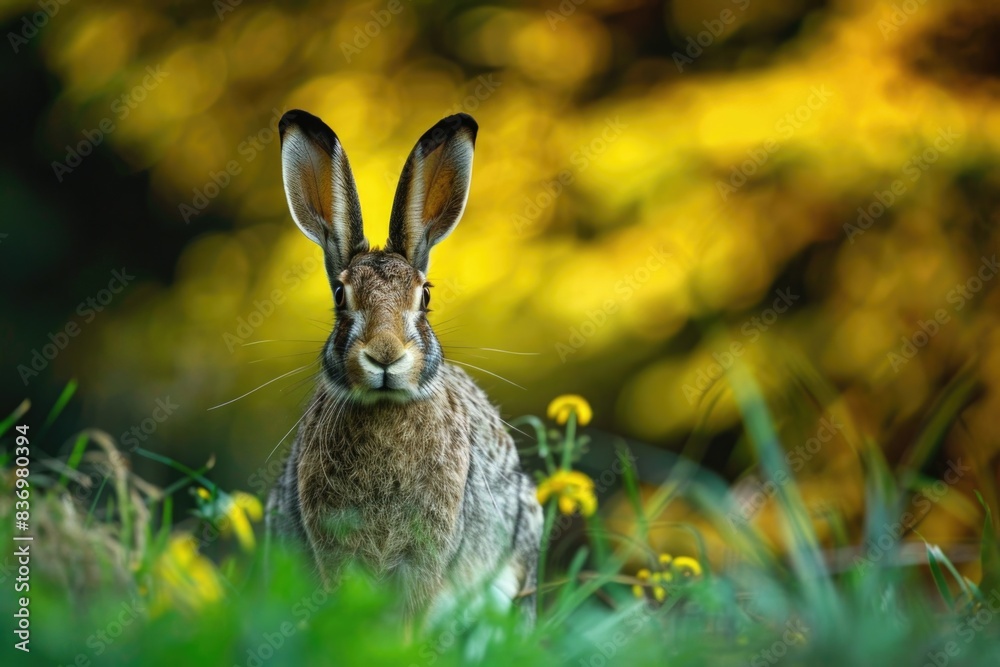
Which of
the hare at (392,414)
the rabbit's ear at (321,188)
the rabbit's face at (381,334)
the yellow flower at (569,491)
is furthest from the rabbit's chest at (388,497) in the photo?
the rabbit's ear at (321,188)

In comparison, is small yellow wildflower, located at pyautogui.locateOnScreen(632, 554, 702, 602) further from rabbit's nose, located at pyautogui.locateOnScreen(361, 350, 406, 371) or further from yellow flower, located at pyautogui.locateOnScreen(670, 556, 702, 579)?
rabbit's nose, located at pyautogui.locateOnScreen(361, 350, 406, 371)

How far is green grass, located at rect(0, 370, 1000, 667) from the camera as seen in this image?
1.92m

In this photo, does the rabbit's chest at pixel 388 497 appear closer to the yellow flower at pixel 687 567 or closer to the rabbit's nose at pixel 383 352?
the rabbit's nose at pixel 383 352

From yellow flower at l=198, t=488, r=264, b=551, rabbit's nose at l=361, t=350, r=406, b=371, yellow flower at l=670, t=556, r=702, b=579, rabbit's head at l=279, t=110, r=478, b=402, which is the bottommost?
yellow flower at l=670, t=556, r=702, b=579

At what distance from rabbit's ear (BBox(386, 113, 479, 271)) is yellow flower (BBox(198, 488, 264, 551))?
1069mm

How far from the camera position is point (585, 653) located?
98.1 inches

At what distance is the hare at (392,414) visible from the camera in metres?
3.55

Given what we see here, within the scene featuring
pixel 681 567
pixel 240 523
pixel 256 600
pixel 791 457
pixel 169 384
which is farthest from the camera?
pixel 169 384

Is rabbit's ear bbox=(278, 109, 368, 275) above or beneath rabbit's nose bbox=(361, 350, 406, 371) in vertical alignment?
above

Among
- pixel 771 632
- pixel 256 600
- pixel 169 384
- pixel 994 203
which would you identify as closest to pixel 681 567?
pixel 771 632

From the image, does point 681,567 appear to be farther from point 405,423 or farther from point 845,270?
point 845,270

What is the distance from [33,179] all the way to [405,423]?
181 inches

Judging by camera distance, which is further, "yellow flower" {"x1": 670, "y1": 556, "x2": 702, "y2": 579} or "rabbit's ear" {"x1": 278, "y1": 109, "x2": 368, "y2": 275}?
"rabbit's ear" {"x1": 278, "y1": 109, "x2": 368, "y2": 275}

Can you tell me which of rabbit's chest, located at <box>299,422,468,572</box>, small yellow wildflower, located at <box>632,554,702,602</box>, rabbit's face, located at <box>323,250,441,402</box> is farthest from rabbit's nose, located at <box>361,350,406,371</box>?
small yellow wildflower, located at <box>632,554,702,602</box>
